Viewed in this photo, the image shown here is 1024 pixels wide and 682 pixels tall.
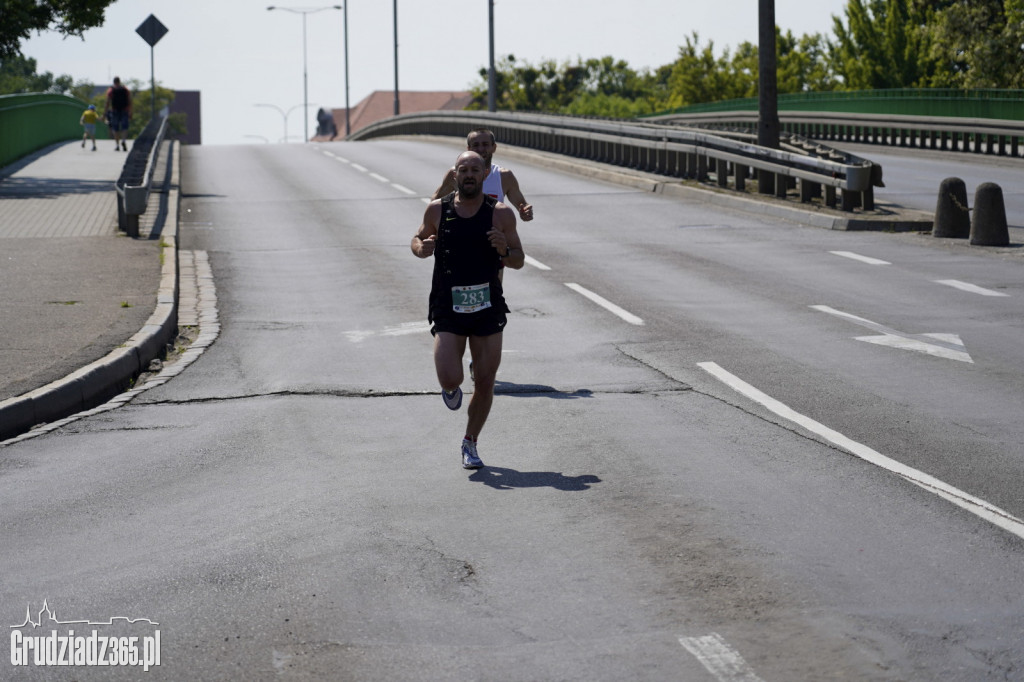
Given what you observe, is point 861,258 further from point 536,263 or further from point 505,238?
point 505,238

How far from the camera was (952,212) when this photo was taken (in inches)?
776

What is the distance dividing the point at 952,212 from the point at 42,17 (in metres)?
23.4

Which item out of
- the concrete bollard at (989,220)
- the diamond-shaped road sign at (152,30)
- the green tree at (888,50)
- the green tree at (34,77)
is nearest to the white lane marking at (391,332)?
the concrete bollard at (989,220)

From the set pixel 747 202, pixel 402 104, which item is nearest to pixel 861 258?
pixel 747 202

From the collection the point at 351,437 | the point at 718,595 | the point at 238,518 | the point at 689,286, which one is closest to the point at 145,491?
the point at 238,518

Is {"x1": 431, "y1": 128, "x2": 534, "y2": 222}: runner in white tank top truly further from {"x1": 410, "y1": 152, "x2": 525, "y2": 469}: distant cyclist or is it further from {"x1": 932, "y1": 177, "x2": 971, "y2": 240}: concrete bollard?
{"x1": 932, "y1": 177, "x2": 971, "y2": 240}: concrete bollard

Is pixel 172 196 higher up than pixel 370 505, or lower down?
higher up

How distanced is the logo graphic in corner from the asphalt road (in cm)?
9

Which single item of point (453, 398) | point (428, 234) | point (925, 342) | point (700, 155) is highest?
point (700, 155)

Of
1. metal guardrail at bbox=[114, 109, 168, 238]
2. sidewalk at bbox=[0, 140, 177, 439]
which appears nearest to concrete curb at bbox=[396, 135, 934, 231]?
sidewalk at bbox=[0, 140, 177, 439]

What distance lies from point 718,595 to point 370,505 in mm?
2116

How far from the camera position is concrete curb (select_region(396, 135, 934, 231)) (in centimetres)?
2112

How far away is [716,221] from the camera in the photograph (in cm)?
2252

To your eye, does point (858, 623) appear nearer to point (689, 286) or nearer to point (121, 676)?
point (121, 676)
